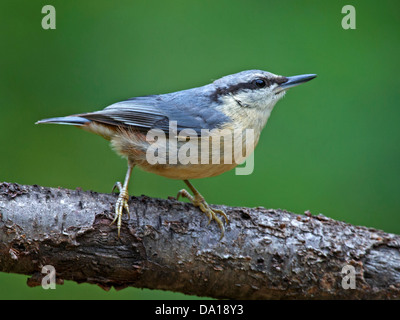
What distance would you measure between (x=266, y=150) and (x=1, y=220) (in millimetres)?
1972

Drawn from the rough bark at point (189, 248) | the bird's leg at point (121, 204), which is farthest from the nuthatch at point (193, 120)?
the rough bark at point (189, 248)

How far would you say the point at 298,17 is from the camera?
3814 mm

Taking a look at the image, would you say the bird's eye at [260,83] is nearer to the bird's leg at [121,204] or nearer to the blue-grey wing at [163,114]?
the blue-grey wing at [163,114]

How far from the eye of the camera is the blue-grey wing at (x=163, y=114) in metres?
2.70

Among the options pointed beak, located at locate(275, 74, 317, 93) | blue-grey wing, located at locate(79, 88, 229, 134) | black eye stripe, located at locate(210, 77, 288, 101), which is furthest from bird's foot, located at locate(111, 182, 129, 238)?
pointed beak, located at locate(275, 74, 317, 93)

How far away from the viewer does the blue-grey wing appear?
270cm

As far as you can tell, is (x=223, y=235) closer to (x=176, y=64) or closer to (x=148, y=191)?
(x=148, y=191)

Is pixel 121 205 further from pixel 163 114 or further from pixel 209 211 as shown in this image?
pixel 163 114

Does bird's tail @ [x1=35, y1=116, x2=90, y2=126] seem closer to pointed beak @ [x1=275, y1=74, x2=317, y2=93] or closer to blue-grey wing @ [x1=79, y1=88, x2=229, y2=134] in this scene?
blue-grey wing @ [x1=79, y1=88, x2=229, y2=134]

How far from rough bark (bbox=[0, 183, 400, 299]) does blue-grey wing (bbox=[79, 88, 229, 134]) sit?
44cm

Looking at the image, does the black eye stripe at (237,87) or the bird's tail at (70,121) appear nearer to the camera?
the bird's tail at (70,121)

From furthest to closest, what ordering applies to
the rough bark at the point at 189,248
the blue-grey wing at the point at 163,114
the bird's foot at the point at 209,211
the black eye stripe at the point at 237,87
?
1. the black eye stripe at the point at 237,87
2. the blue-grey wing at the point at 163,114
3. the bird's foot at the point at 209,211
4. the rough bark at the point at 189,248

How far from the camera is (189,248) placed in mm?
2447

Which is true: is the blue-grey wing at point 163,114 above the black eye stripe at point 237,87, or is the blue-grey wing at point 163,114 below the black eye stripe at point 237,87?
below
